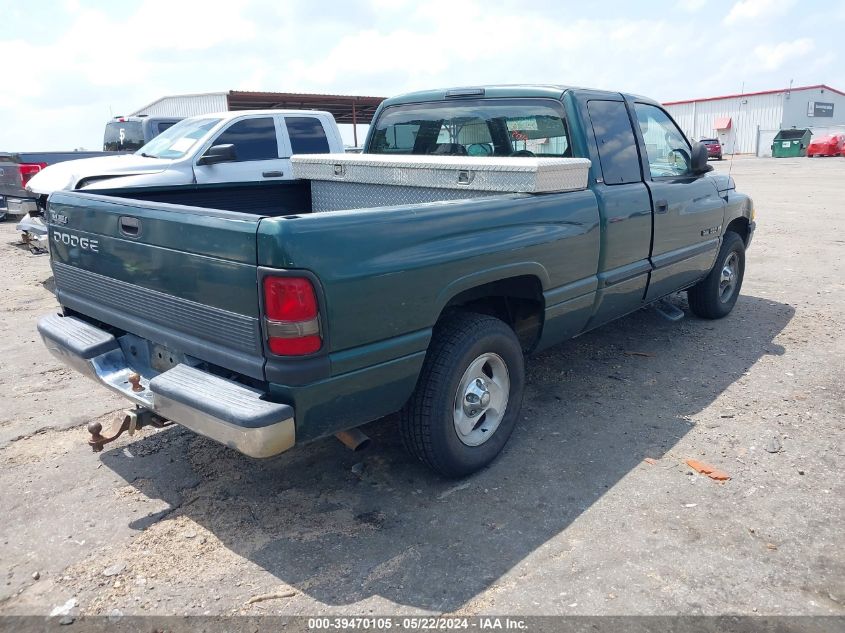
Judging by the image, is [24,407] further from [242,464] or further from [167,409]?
[167,409]

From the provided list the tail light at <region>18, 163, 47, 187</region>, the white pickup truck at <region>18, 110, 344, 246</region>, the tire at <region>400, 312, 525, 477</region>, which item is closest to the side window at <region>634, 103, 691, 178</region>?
the tire at <region>400, 312, 525, 477</region>

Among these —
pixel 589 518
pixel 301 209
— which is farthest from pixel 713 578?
pixel 301 209

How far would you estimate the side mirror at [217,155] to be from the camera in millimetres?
7711

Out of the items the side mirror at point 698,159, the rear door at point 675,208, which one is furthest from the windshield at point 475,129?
the side mirror at point 698,159

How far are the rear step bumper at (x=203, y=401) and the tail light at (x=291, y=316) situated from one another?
24cm

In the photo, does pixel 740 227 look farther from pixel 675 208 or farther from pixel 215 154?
pixel 215 154

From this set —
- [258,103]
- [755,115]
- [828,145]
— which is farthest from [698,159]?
[755,115]

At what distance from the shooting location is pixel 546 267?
11.9ft

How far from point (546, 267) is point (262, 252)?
5.58 feet

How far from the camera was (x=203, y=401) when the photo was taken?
8.60 ft

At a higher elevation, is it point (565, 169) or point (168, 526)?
point (565, 169)

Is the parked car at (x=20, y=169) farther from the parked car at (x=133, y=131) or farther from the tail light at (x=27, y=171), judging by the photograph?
the parked car at (x=133, y=131)

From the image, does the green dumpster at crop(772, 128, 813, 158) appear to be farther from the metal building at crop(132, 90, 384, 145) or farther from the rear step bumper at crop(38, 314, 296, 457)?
the rear step bumper at crop(38, 314, 296, 457)

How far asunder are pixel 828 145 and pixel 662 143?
131ft
